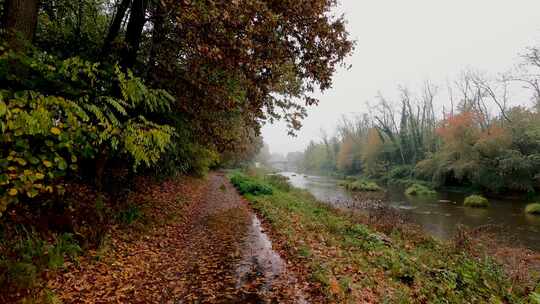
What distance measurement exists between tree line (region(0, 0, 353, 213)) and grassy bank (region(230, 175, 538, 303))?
365cm

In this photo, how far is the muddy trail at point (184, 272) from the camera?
15.6 feet

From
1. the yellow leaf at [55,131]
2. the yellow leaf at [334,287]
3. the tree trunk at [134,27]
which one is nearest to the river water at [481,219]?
the yellow leaf at [334,287]

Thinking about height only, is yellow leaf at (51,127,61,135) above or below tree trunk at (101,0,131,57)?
below

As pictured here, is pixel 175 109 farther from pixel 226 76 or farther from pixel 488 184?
pixel 488 184

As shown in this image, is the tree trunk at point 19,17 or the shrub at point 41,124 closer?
the shrub at point 41,124

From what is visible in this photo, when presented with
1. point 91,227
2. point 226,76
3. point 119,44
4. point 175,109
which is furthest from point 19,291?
point 175,109

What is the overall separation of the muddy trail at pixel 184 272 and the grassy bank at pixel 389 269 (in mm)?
587

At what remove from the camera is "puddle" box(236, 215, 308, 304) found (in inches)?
211

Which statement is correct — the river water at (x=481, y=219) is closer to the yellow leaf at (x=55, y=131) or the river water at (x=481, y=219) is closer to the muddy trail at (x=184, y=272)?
the muddy trail at (x=184, y=272)

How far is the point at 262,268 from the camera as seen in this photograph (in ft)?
20.0

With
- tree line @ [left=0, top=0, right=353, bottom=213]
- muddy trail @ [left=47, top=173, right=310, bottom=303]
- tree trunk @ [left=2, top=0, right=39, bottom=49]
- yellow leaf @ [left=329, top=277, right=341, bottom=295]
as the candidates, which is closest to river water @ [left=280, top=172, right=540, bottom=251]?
yellow leaf @ [left=329, top=277, right=341, bottom=295]

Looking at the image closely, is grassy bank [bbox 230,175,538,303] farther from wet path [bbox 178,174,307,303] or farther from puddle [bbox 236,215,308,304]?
wet path [bbox 178,174,307,303]

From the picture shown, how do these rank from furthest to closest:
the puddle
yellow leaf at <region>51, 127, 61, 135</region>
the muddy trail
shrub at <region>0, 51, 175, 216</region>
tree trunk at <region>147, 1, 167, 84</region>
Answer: tree trunk at <region>147, 1, 167, 84</region>, the puddle, the muddy trail, yellow leaf at <region>51, 127, 61, 135</region>, shrub at <region>0, 51, 175, 216</region>

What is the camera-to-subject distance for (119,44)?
21.6 ft
